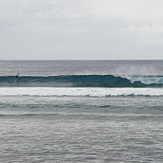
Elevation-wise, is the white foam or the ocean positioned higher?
the white foam

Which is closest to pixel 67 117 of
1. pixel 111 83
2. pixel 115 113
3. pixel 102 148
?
pixel 115 113

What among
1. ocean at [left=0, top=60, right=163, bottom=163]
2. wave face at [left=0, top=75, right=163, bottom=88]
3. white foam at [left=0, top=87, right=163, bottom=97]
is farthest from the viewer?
wave face at [left=0, top=75, right=163, bottom=88]

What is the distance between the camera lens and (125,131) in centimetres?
1448

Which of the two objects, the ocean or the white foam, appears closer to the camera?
the ocean

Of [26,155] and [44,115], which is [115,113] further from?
[26,155]

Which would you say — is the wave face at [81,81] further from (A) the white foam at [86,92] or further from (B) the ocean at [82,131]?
(B) the ocean at [82,131]

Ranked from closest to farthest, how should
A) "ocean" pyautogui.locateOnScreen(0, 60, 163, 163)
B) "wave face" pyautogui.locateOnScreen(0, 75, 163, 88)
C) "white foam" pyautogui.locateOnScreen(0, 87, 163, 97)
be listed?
"ocean" pyautogui.locateOnScreen(0, 60, 163, 163), "white foam" pyautogui.locateOnScreen(0, 87, 163, 97), "wave face" pyautogui.locateOnScreen(0, 75, 163, 88)

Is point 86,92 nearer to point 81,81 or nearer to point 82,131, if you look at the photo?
point 81,81

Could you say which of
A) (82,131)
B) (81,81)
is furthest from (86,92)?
(82,131)

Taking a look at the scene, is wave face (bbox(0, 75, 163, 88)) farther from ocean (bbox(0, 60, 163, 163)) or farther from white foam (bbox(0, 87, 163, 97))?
ocean (bbox(0, 60, 163, 163))

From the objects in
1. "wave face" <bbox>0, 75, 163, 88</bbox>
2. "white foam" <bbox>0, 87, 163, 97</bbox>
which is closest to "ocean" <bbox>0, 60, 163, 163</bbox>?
"white foam" <bbox>0, 87, 163, 97</bbox>

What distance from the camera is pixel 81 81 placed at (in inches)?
1623

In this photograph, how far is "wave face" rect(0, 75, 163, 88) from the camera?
3906 centimetres

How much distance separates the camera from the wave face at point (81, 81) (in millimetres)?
39062
